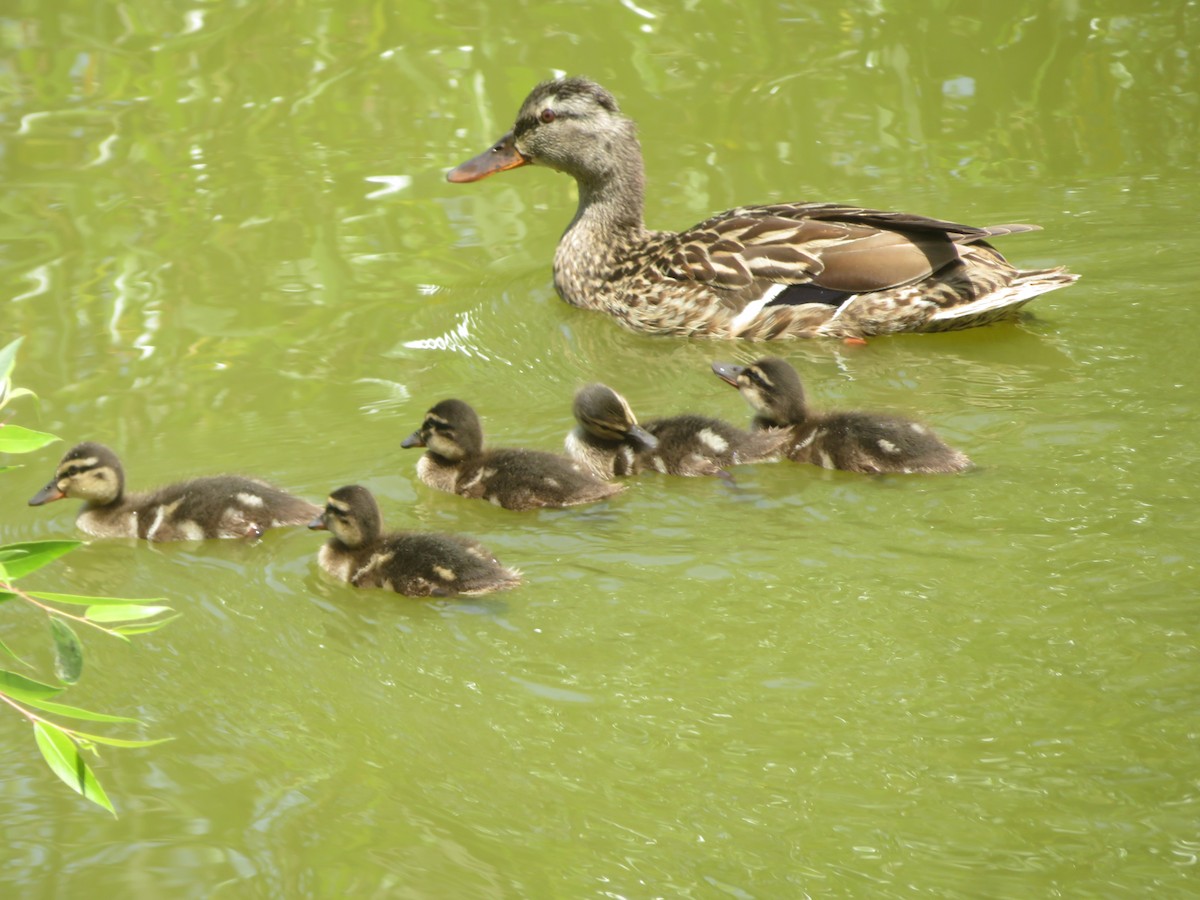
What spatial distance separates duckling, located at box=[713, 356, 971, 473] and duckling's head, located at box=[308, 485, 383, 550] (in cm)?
158

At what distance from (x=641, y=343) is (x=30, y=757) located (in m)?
3.81

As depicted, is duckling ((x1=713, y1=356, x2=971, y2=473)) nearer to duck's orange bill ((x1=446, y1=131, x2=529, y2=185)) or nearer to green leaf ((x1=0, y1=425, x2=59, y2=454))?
duck's orange bill ((x1=446, y1=131, x2=529, y2=185))

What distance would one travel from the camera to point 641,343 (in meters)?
7.23

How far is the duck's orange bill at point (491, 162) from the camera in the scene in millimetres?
7984

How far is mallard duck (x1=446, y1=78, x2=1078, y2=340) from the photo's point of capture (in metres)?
6.72

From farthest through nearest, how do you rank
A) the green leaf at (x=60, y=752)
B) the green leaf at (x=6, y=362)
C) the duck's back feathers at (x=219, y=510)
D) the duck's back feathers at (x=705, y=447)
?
the duck's back feathers at (x=705, y=447)
the duck's back feathers at (x=219, y=510)
the green leaf at (x=6, y=362)
the green leaf at (x=60, y=752)

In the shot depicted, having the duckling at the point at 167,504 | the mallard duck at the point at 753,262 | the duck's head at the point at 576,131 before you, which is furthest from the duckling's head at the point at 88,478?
the duck's head at the point at 576,131

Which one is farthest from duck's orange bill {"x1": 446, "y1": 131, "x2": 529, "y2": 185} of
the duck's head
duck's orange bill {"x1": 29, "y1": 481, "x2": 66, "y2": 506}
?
duck's orange bill {"x1": 29, "y1": 481, "x2": 66, "y2": 506}

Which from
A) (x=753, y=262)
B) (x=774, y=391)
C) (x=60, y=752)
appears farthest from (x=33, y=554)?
(x=753, y=262)

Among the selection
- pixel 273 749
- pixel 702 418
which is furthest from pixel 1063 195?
pixel 273 749

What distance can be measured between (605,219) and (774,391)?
2429 mm

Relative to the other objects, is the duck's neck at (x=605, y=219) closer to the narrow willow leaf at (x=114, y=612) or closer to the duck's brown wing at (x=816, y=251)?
the duck's brown wing at (x=816, y=251)

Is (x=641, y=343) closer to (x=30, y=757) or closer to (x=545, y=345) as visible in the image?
(x=545, y=345)

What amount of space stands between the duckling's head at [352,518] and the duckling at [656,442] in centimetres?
92
